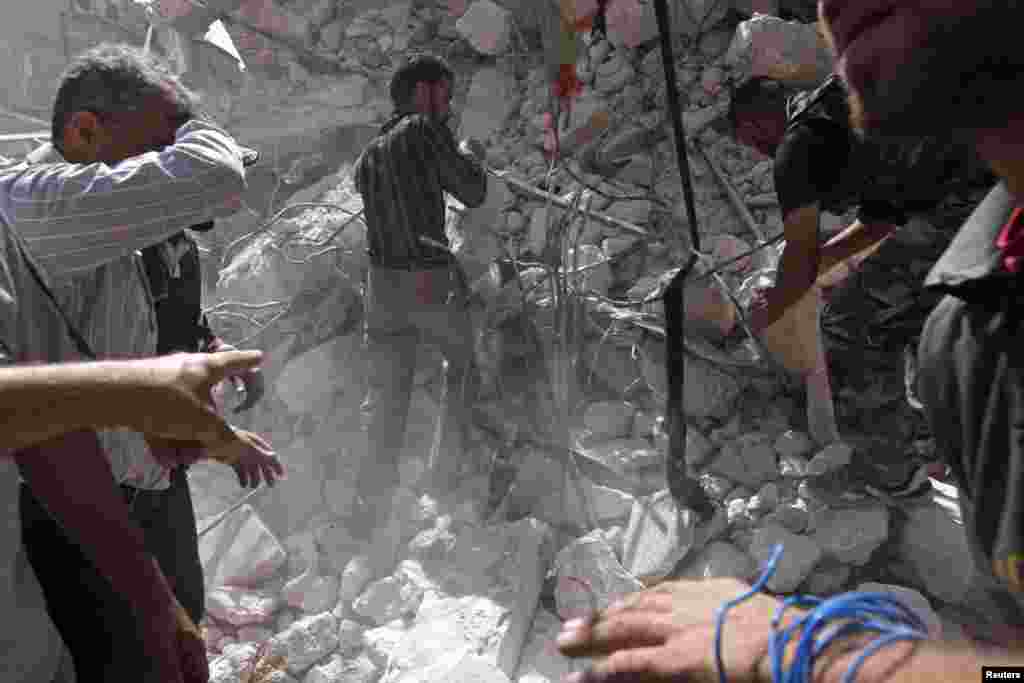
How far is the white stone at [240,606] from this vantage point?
Answer: 3006 millimetres

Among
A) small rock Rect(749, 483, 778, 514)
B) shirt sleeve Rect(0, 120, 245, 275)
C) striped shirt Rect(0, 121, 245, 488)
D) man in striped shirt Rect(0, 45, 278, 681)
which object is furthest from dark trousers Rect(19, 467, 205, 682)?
small rock Rect(749, 483, 778, 514)

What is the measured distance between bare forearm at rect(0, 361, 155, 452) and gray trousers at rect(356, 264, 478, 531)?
2628 millimetres

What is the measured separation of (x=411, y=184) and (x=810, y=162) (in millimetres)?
1742

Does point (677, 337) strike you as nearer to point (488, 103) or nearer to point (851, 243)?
point (851, 243)

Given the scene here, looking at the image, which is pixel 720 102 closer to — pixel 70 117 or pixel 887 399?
pixel 887 399

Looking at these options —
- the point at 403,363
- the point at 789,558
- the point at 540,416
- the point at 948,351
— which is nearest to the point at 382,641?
the point at 540,416

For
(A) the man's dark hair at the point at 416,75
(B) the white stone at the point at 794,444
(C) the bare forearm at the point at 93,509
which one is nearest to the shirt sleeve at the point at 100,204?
(C) the bare forearm at the point at 93,509

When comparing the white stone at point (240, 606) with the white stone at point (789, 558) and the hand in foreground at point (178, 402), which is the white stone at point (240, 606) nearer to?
the white stone at point (789, 558)

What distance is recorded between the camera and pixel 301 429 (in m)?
3.92

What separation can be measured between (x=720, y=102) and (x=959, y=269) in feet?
12.1

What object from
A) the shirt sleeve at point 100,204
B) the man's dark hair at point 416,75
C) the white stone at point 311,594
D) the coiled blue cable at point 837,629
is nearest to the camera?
the coiled blue cable at point 837,629

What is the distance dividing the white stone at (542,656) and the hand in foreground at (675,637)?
179 centimetres

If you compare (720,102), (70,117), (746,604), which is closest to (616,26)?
(720,102)

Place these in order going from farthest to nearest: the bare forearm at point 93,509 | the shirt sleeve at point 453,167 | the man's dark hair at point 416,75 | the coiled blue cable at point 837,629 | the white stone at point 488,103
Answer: the white stone at point 488,103 < the man's dark hair at point 416,75 < the shirt sleeve at point 453,167 < the bare forearm at point 93,509 < the coiled blue cable at point 837,629
